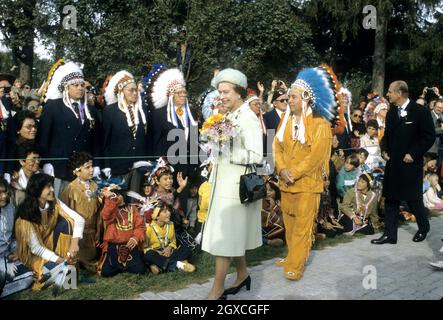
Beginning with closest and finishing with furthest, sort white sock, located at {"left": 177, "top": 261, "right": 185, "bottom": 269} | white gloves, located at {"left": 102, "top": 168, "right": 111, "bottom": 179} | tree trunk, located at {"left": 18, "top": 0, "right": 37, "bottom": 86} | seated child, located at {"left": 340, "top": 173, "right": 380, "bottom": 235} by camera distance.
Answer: white sock, located at {"left": 177, "top": 261, "right": 185, "bottom": 269} → white gloves, located at {"left": 102, "top": 168, "right": 111, "bottom": 179} → seated child, located at {"left": 340, "top": 173, "right": 380, "bottom": 235} → tree trunk, located at {"left": 18, "top": 0, "right": 37, "bottom": 86}

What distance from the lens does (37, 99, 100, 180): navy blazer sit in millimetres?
5188

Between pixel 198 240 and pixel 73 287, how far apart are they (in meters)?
1.54

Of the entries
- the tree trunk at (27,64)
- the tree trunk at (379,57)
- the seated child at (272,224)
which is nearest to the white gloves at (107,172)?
the seated child at (272,224)

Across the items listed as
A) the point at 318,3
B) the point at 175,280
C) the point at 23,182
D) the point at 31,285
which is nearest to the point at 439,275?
the point at 175,280

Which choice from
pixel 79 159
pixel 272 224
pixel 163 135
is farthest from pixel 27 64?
pixel 272 224

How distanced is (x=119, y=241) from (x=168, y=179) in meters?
1.03

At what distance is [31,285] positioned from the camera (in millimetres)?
4320

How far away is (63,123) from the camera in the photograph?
5227 millimetres

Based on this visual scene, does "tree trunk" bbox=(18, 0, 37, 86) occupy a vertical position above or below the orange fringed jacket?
above

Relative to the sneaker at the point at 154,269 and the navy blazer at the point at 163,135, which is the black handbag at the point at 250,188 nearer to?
the sneaker at the point at 154,269

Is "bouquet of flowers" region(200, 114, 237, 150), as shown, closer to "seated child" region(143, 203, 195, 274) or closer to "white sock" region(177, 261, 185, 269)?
"seated child" region(143, 203, 195, 274)

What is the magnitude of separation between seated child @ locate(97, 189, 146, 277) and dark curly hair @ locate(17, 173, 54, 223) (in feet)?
2.07

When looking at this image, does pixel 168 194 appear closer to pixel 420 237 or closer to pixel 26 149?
pixel 26 149

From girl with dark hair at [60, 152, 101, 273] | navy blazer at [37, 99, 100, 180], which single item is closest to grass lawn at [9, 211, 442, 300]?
girl with dark hair at [60, 152, 101, 273]
